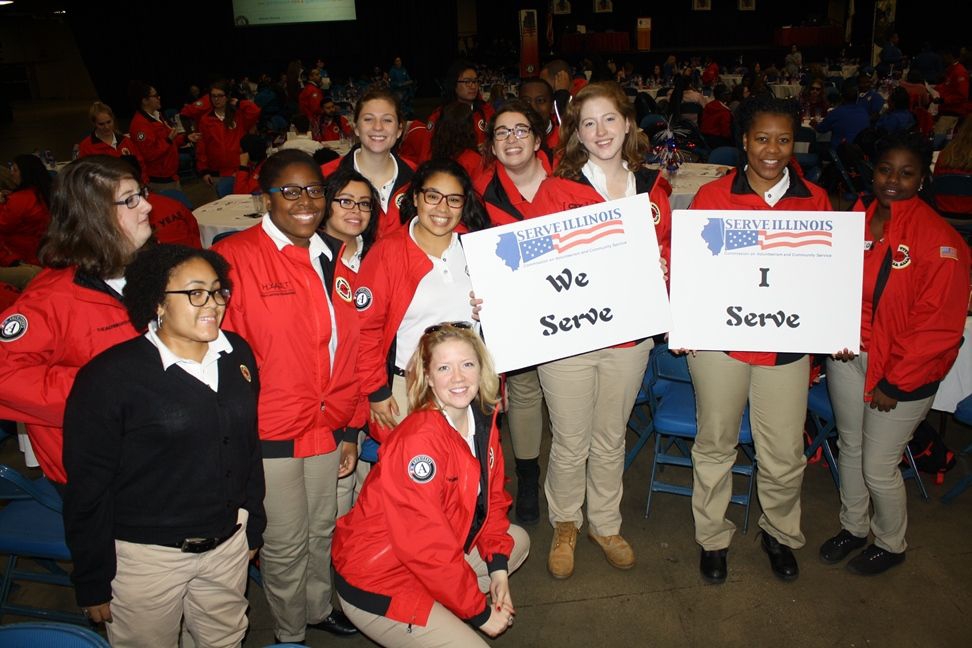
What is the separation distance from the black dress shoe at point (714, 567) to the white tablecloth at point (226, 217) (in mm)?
4055

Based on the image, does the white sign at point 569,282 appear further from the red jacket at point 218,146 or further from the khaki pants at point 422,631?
the red jacket at point 218,146

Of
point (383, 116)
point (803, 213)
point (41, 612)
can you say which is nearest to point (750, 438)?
point (803, 213)

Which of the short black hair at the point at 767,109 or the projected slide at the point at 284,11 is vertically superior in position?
the projected slide at the point at 284,11

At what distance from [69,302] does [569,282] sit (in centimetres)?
184

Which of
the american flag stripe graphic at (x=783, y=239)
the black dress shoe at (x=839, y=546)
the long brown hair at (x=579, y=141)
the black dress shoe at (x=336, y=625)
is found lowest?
the black dress shoe at (x=336, y=625)

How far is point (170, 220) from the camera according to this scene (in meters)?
4.77

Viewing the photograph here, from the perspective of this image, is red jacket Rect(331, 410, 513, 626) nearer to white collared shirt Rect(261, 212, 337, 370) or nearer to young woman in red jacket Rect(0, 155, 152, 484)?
white collared shirt Rect(261, 212, 337, 370)

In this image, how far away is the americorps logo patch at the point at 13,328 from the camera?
2201 mm

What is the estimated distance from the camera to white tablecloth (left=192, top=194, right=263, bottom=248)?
5531 millimetres

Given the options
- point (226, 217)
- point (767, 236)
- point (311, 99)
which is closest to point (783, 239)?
point (767, 236)

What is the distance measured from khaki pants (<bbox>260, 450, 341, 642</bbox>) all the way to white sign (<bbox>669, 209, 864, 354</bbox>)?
1692 mm

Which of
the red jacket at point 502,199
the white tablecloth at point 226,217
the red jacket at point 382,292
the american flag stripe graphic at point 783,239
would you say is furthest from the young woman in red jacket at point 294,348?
the white tablecloth at point 226,217

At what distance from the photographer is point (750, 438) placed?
353 cm

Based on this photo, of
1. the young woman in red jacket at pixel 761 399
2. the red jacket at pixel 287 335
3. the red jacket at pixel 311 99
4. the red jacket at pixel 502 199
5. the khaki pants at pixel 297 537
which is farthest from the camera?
the red jacket at pixel 311 99
